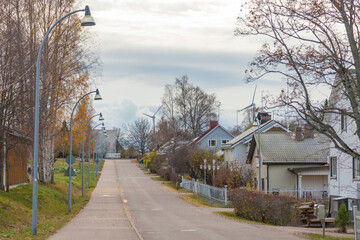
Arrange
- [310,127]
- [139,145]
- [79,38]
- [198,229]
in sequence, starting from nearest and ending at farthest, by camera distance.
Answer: [310,127]
[198,229]
[79,38]
[139,145]

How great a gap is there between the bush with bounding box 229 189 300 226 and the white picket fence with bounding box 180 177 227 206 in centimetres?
928

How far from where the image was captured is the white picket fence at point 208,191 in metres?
38.1

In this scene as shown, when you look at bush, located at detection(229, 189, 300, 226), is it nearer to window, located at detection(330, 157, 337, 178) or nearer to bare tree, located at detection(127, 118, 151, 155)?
window, located at detection(330, 157, 337, 178)

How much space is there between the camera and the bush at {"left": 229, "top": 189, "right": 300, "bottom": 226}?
26828 millimetres

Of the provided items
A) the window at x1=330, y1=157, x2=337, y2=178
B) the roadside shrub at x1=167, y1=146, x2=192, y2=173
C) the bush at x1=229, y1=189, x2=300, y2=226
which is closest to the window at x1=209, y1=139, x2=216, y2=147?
the roadside shrub at x1=167, y1=146, x2=192, y2=173

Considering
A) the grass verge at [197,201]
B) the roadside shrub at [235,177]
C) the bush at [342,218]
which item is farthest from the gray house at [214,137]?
the bush at [342,218]

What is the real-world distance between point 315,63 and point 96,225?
1212cm

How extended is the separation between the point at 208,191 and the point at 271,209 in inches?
644

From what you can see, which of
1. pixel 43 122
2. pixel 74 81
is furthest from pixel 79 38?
pixel 43 122

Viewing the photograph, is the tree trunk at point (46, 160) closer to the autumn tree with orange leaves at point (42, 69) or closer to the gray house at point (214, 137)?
the autumn tree with orange leaves at point (42, 69)

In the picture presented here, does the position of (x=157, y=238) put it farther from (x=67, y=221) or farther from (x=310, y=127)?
(x=67, y=221)

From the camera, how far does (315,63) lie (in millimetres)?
15227

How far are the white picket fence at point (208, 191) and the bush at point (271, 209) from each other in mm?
9284

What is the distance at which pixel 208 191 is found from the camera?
4309 centimetres
